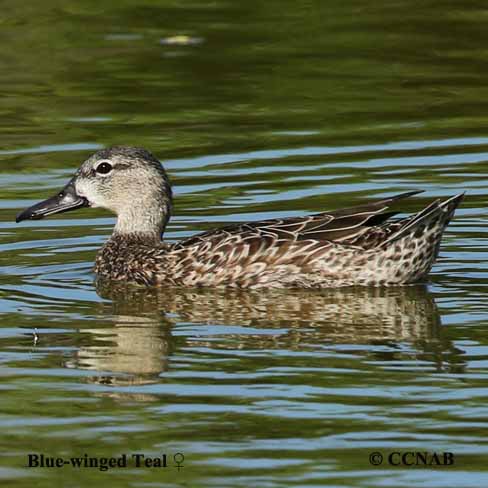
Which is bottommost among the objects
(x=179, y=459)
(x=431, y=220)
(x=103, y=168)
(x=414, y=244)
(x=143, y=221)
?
A: (x=179, y=459)

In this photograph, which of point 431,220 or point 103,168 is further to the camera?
point 103,168

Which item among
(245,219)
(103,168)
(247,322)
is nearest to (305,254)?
(247,322)

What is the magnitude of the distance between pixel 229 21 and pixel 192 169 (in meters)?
5.97

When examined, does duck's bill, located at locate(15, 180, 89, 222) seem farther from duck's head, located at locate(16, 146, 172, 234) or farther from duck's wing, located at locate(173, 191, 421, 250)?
duck's wing, located at locate(173, 191, 421, 250)

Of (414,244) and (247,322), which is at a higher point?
(414,244)

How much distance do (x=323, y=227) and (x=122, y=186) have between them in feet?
6.17

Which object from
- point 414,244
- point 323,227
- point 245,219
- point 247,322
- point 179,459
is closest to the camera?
point 179,459

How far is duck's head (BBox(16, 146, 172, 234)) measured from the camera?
1329 centimetres

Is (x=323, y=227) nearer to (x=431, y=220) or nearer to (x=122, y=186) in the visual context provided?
(x=431, y=220)

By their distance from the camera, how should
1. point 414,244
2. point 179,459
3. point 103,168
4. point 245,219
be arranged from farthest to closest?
point 245,219 → point 103,168 → point 414,244 → point 179,459

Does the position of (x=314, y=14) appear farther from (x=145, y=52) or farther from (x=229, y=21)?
(x=145, y=52)

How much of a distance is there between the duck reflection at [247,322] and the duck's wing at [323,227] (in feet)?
1.25

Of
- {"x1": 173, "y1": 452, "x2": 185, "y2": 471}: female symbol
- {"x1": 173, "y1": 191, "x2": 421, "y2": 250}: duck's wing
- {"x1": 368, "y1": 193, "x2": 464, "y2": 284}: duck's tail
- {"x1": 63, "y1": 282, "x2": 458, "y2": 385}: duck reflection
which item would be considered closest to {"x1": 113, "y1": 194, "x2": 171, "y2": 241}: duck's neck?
{"x1": 63, "y1": 282, "x2": 458, "y2": 385}: duck reflection

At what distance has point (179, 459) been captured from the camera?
8266mm
